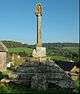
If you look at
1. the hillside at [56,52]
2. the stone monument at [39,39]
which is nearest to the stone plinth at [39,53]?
the stone monument at [39,39]

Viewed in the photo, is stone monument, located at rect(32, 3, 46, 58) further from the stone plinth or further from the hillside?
the hillside

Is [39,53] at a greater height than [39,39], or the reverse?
[39,39]

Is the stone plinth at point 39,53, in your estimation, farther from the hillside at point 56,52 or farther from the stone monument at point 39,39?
the hillside at point 56,52

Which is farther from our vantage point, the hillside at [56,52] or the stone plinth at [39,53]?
the hillside at [56,52]

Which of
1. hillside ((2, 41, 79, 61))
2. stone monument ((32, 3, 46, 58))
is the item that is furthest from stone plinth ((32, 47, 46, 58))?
hillside ((2, 41, 79, 61))

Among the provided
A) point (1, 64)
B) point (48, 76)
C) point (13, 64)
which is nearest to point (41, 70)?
→ point (48, 76)

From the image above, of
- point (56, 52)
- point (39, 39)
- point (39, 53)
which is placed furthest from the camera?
point (56, 52)

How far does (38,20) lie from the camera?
17.5 meters

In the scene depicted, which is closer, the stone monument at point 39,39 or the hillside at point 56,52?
the stone monument at point 39,39

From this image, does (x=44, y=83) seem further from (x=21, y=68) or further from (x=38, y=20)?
(x=38, y=20)

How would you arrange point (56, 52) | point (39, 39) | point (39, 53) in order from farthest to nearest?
point (56, 52)
point (39, 39)
point (39, 53)

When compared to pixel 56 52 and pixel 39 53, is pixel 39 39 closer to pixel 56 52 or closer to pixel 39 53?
pixel 39 53

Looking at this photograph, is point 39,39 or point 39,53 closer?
point 39,53

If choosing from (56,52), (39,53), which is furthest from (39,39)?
(56,52)
